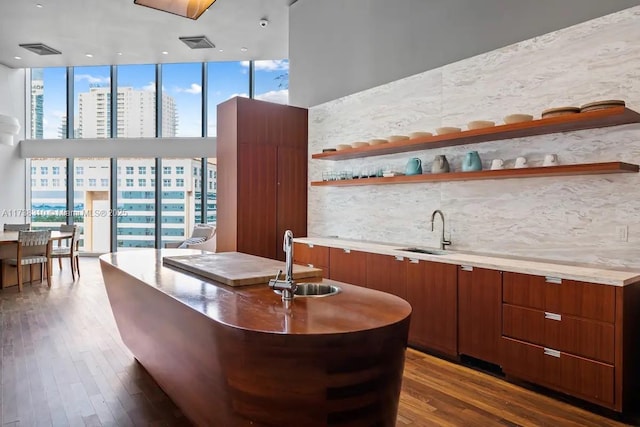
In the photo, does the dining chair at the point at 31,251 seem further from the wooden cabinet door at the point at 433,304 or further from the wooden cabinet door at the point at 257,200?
the wooden cabinet door at the point at 433,304

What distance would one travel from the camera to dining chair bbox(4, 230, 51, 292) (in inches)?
251

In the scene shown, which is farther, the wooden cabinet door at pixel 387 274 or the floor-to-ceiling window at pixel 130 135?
the floor-to-ceiling window at pixel 130 135

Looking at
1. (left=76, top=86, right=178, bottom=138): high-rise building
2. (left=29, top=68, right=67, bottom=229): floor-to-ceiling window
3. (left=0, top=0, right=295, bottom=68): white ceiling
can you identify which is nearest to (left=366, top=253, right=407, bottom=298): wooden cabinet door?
(left=0, top=0, right=295, bottom=68): white ceiling

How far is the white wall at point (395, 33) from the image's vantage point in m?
3.61

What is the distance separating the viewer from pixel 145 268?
122 inches

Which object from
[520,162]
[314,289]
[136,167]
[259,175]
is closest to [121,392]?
[314,289]

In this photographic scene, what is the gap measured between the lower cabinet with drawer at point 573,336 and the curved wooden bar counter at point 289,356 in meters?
1.37

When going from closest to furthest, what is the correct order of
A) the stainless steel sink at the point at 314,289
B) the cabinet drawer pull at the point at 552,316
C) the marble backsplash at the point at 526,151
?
the stainless steel sink at the point at 314,289 → the cabinet drawer pull at the point at 552,316 → the marble backsplash at the point at 526,151

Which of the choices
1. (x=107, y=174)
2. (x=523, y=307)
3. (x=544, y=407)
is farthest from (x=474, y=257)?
(x=107, y=174)

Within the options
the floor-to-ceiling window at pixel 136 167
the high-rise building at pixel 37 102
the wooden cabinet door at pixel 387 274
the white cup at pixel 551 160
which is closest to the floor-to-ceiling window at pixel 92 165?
the floor-to-ceiling window at pixel 136 167

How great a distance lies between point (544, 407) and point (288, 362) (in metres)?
2.05

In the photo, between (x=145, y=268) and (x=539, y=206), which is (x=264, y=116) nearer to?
(x=145, y=268)

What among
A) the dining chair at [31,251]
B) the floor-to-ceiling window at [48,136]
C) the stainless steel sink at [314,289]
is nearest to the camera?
the stainless steel sink at [314,289]

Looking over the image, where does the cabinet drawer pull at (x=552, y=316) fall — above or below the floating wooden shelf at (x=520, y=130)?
below
